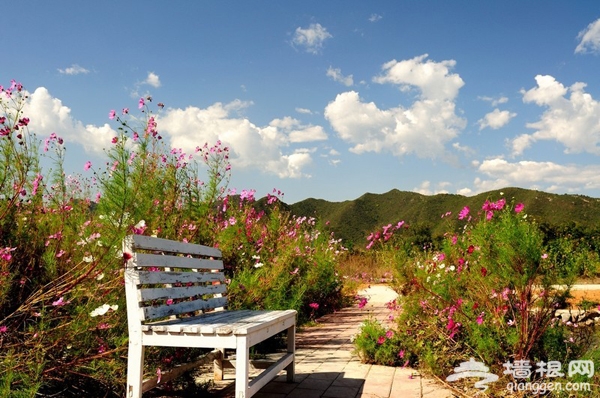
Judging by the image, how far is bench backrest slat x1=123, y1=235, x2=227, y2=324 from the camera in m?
3.08

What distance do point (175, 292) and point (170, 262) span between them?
0.21 metres

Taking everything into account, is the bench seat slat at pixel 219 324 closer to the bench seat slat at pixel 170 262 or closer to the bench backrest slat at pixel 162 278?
the bench backrest slat at pixel 162 278

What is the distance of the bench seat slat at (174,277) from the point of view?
315 centimetres

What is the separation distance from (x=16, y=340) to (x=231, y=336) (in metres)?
1.36

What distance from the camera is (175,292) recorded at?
3.48 meters

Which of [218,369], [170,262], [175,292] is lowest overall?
[218,369]

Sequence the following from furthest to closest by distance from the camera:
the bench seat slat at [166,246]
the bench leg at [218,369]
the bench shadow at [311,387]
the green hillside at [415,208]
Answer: the green hillside at [415,208], the bench leg at [218,369], the bench shadow at [311,387], the bench seat slat at [166,246]

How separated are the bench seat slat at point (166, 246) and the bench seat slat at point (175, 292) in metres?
0.26

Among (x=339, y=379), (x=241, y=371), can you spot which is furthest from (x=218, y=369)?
(x=241, y=371)

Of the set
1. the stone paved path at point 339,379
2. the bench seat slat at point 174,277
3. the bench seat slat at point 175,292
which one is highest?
the bench seat slat at point 174,277

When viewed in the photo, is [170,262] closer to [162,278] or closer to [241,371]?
[162,278]

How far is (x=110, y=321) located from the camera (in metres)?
3.56

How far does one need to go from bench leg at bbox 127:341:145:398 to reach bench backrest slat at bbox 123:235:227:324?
13cm

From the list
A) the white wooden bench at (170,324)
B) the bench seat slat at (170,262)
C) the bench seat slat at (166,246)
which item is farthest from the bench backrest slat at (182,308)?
the bench seat slat at (166,246)
